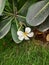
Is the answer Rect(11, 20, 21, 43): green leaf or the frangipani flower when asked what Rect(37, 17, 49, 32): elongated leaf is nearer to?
the frangipani flower

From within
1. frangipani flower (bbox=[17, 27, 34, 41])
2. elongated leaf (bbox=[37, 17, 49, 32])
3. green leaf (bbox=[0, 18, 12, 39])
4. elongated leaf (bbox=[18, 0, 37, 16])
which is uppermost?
elongated leaf (bbox=[18, 0, 37, 16])

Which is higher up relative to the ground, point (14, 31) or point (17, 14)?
point (17, 14)

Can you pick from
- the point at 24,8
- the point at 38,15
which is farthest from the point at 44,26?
the point at 24,8

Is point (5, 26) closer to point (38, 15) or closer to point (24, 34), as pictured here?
point (24, 34)

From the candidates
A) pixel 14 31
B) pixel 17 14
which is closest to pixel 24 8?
pixel 17 14

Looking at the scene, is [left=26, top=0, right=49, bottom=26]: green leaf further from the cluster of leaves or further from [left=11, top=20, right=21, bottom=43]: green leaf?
[left=11, top=20, right=21, bottom=43]: green leaf

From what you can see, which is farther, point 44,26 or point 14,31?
point 14,31

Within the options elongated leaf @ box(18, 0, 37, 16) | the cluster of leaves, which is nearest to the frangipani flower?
the cluster of leaves

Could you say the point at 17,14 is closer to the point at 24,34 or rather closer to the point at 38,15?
the point at 24,34

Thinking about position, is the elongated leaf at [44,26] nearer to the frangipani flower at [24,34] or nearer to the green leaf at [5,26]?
the frangipani flower at [24,34]

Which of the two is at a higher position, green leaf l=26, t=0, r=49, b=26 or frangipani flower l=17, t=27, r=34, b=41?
green leaf l=26, t=0, r=49, b=26

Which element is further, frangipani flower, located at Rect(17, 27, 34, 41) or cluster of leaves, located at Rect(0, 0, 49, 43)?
frangipani flower, located at Rect(17, 27, 34, 41)
